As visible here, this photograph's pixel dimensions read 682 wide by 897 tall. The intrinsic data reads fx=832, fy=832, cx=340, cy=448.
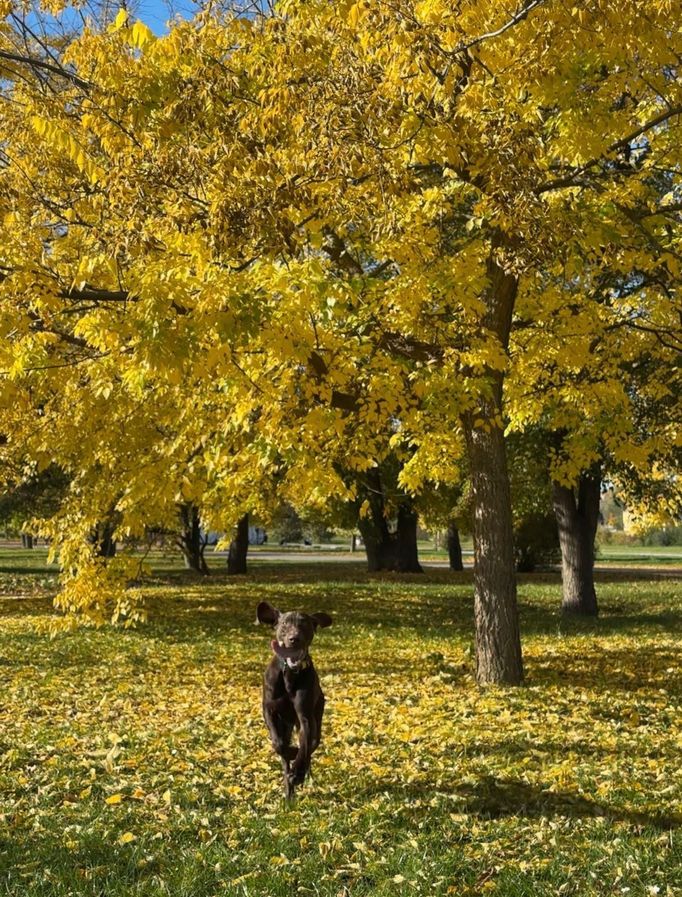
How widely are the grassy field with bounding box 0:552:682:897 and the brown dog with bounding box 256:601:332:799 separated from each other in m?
0.40

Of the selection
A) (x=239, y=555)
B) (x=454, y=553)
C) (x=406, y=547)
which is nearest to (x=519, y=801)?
(x=239, y=555)

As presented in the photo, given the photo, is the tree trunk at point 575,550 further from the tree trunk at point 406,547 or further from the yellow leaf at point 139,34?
the tree trunk at point 406,547

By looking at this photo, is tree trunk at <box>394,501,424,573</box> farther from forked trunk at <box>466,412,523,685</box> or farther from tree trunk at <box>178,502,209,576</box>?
forked trunk at <box>466,412,523,685</box>

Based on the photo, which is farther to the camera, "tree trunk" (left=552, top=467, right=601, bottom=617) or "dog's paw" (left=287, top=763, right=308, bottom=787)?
"tree trunk" (left=552, top=467, right=601, bottom=617)

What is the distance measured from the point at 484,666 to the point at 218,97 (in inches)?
266

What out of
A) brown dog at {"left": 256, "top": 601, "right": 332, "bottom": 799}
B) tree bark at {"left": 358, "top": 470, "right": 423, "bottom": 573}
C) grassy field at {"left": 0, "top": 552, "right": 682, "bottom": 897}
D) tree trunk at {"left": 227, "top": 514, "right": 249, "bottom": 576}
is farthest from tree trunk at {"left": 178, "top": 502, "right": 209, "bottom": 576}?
brown dog at {"left": 256, "top": 601, "right": 332, "bottom": 799}

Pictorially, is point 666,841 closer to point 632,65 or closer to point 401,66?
point 401,66

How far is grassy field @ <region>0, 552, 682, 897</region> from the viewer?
172 inches

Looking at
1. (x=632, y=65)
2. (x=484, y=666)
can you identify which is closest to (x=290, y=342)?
(x=632, y=65)

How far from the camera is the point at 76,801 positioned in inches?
224

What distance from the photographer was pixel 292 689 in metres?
5.14

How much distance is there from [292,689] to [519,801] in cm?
178

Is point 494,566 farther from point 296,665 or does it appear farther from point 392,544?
point 392,544

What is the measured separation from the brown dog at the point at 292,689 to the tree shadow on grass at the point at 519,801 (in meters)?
0.77
